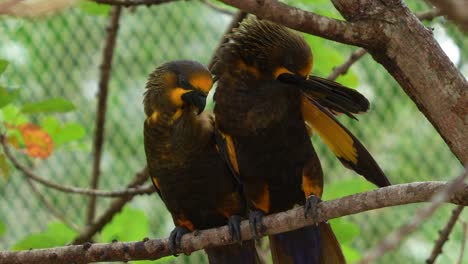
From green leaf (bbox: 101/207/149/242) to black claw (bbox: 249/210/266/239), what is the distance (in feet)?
1.58

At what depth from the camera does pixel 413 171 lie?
127 inches

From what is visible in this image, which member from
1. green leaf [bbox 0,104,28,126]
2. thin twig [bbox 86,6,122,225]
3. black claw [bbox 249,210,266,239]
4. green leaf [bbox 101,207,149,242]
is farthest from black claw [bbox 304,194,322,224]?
thin twig [bbox 86,6,122,225]

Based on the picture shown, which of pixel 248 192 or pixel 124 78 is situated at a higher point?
pixel 248 192

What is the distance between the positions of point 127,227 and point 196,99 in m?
0.51

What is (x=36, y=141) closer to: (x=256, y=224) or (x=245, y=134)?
(x=245, y=134)

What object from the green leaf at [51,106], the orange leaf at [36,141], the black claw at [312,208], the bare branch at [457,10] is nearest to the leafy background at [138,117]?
the orange leaf at [36,141]

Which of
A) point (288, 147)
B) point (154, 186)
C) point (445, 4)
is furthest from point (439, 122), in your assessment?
point (154, 186)

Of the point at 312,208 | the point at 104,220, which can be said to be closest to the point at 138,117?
the point at 104,220

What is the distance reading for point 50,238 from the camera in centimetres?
204

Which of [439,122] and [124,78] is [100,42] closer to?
[124,78]

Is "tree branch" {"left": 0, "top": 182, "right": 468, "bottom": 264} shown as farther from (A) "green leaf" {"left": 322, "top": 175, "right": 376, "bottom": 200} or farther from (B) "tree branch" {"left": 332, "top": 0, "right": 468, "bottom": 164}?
(A) "green leaf" {"left": 322, "top": 175, "right": 376, "bottom": 200}

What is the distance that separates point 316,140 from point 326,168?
17 cm

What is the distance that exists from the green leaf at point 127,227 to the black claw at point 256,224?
48 centimetres

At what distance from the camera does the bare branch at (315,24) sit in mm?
1229
